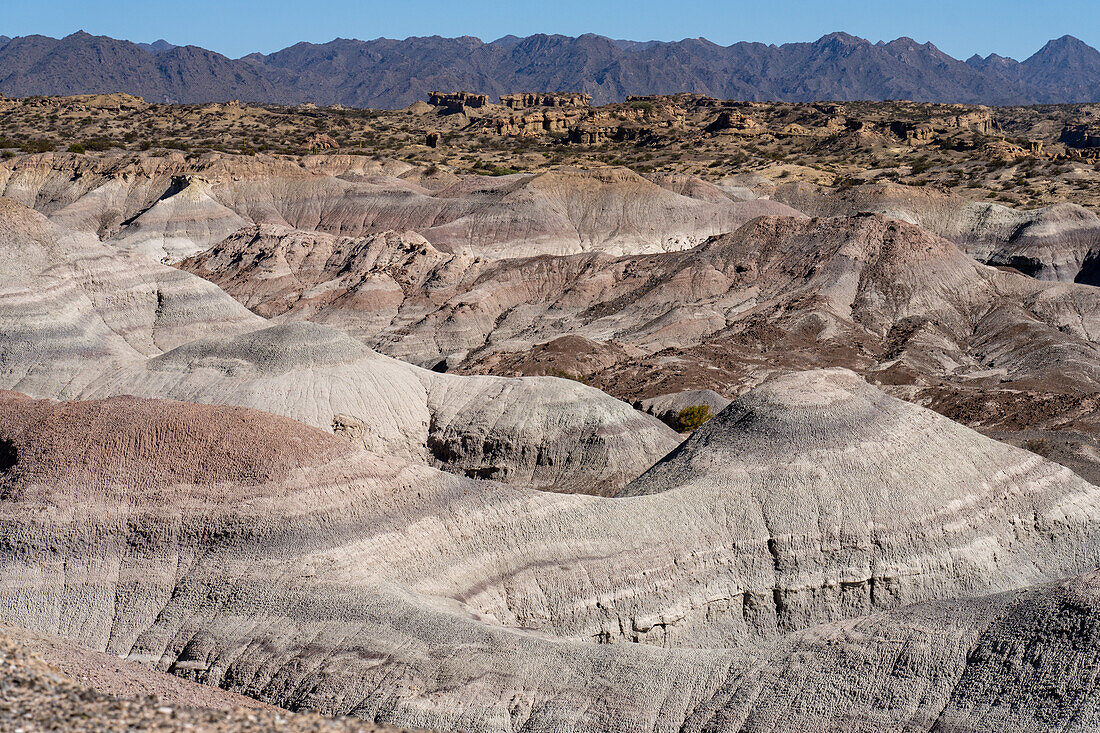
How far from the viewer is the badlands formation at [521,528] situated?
13.6 m

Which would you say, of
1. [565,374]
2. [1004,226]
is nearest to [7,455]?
[565,374]

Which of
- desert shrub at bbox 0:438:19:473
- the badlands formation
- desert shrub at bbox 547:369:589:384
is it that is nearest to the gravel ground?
the badlands formation

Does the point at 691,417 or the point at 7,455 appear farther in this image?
the point at 691,417

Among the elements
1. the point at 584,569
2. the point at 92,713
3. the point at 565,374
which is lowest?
the point at 565,374

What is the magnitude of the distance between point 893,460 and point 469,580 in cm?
879

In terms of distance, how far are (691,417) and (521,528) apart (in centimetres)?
1536

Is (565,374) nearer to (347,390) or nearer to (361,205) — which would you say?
(347,390)

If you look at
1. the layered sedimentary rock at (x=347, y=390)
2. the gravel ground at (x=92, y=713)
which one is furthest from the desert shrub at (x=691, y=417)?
the gravel ground at (x=92, y=713)

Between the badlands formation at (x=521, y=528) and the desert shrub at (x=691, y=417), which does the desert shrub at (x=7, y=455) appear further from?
the desert shrub at (x=691, y=417)

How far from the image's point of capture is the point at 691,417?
3266cm

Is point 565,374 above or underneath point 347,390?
underneath

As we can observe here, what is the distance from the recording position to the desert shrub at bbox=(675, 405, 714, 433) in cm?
3250

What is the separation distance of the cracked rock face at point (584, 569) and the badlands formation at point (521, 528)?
50 millimetres

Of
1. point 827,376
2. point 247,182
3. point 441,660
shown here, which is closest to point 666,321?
point 827,376
